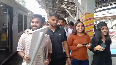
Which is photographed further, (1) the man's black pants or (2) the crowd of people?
(1) the man's black pants

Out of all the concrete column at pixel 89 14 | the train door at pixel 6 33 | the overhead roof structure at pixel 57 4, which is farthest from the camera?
the overhead roof structure at pixel 57 4

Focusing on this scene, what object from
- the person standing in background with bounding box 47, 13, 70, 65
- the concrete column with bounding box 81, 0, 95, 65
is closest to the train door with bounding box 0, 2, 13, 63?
the concrete column with bounding box 81, 0, 95, 65

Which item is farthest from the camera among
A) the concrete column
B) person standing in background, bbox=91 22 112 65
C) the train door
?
the train door

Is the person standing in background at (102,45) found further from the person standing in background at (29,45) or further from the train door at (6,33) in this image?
the train door at (6,33)

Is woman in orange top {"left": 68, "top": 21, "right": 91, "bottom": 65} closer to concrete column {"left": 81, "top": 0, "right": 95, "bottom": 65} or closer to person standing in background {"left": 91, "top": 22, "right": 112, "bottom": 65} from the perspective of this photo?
person standing in background {"left": 91, "top": 22, "right": 112, "bottom": 65}

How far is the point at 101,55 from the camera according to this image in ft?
10.4

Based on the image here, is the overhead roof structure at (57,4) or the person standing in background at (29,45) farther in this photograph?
the overhead roof structure at (57,4)

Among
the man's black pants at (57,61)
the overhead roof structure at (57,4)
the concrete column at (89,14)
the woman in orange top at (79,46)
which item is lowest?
the man's black pants at (57,61)

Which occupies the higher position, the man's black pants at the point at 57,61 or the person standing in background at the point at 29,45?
the person standing in background at the point at 29,45

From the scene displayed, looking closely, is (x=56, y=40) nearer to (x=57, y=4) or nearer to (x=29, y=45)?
(x=29, y=45)

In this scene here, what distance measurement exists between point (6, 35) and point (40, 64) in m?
5.41

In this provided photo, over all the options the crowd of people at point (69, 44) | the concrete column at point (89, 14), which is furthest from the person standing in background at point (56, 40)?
the concrete column at point (89, 14)

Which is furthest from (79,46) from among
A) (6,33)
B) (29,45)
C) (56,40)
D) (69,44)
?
(6,33)

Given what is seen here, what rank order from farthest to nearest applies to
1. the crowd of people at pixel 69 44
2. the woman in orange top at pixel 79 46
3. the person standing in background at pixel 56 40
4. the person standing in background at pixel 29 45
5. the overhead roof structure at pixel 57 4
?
the overhead roof structure at pixel 57 4 < the woman in orange top at pixel 79 46 < the person standing in background at pixel 56 40 < the crowd of people at pixel 69 44 < the person standing in background at pixel 29 45
